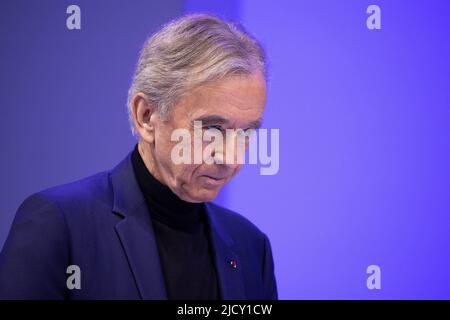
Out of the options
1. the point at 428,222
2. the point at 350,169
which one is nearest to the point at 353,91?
the point at 350,169

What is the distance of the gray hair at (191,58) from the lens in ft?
4.30

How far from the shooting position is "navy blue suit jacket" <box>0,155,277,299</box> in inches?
48.3

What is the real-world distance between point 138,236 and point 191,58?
0.38 metres

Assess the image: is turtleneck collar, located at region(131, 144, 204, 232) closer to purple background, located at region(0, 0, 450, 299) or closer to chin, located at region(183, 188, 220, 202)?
chin, located at region(183, 188, 220, 202)

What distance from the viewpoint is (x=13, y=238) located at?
1259 mm

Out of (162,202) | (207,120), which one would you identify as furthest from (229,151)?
(162,202)

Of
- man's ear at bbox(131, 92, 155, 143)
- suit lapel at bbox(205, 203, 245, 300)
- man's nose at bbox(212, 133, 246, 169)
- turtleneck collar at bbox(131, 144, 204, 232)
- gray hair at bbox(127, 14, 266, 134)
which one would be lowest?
suit lapel at bbox(205, 203, 245, 300)

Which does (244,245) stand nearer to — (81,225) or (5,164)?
(81,225)

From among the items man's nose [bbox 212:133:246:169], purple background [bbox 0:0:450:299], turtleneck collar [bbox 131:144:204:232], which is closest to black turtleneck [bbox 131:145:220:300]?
turtleneck collar [bbox 131:144:204:232]

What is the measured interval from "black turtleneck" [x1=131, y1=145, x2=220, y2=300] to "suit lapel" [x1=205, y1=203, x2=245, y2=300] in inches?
1.0

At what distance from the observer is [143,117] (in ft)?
4.57

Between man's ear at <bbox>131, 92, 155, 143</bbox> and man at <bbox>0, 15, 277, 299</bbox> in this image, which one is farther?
man's ear at <bbox>131, 92, 155, 143</bbox>

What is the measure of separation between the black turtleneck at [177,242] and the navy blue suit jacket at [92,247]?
3 centimetres

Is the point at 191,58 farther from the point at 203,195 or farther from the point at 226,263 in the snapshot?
the point at 226,263
